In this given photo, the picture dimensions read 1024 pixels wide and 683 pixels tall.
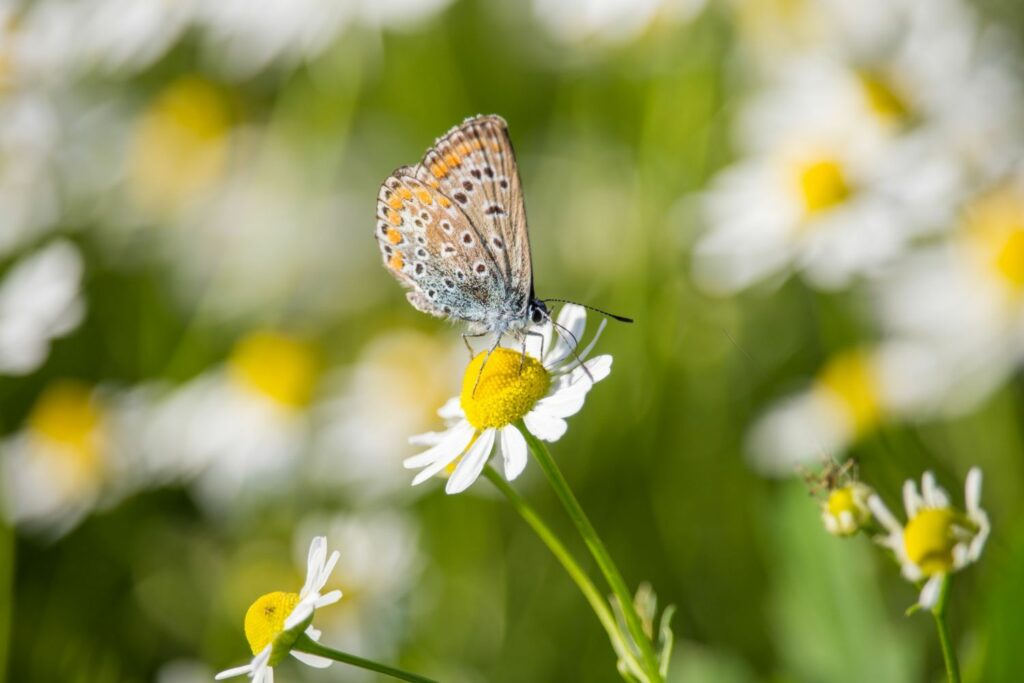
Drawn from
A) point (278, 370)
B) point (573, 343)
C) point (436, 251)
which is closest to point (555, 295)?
point (278, 370)

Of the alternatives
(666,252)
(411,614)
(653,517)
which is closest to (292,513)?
(411,614)

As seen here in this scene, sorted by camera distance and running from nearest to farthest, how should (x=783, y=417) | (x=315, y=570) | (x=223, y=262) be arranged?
1. (x=315, y=570)
2. (x=783, y=417)
3. (x=223, y=262)

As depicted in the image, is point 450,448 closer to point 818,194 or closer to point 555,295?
point 818,194

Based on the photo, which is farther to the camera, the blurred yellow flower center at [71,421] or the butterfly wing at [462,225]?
the blurred yellow flower center at [71,421]

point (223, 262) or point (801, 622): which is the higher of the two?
point (801, 622)

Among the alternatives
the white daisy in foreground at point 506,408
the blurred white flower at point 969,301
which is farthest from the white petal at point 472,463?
the blurred white flower at point 969,301

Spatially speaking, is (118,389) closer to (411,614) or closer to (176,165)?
(176,165)

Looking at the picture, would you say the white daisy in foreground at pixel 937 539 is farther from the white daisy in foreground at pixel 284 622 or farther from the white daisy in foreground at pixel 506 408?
→ the white daisy in foreground at pixel 284 622
